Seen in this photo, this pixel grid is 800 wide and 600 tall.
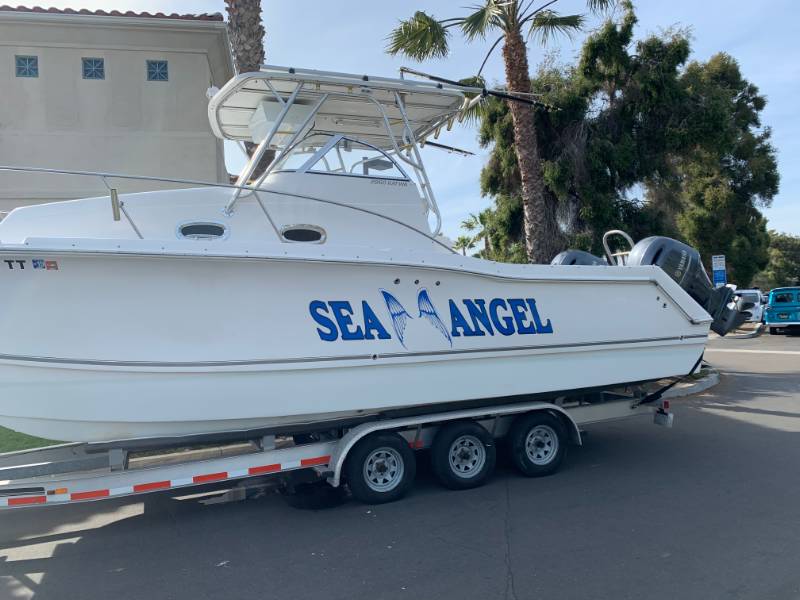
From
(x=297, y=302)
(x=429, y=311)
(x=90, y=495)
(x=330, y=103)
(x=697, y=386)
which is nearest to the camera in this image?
(x=90, y=495)

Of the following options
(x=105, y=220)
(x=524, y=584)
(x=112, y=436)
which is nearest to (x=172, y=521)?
(x=112, y=436)

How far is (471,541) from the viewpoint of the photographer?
15.6ft

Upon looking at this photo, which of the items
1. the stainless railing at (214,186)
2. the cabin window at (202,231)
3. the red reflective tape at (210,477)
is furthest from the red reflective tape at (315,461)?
the cabin window at (202,231)

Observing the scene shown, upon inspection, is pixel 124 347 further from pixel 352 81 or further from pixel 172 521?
pixel 352 81

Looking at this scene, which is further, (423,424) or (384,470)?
(423,424)

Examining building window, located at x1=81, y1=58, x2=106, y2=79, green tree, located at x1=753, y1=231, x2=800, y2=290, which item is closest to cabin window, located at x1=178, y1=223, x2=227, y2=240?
building window, located at x1=81, y1=58, x2=106, y2=79

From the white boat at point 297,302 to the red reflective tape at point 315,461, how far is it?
1.16ft

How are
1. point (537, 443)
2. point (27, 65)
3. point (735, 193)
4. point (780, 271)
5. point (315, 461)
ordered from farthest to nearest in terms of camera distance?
point (780, 271), point (735, 193), point (27, 65), point (537, 443), point (315, 461)

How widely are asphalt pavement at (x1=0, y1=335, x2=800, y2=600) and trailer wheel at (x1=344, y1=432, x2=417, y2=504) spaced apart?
0.40 ft

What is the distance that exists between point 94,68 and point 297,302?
1019cm

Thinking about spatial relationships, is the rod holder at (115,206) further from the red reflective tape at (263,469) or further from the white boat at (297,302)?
the red reflective tape at (263,469)

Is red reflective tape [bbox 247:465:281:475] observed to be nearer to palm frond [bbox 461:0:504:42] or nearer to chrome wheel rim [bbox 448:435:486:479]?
chrome wheel rim [bbox 448:435:486:479]

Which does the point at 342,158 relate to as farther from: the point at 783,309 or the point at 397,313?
the point at 783,309

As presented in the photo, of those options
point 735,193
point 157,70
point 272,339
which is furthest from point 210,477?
point 735,193
